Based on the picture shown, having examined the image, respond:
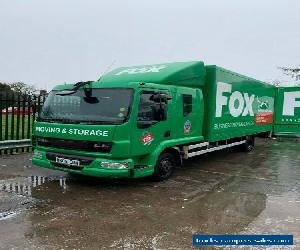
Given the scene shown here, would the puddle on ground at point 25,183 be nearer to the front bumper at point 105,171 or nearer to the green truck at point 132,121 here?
the green truck at point 132,121

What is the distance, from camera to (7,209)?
5.46 meters

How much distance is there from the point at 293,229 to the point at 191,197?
6.57 ft

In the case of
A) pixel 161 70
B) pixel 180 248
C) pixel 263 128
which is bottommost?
pixel 180 248

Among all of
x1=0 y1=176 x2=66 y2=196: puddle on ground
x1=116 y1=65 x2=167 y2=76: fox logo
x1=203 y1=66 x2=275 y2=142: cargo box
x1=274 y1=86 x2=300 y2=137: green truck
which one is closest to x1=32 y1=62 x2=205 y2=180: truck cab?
x1=116 y1=65 x2=167 y2=76: fox logo

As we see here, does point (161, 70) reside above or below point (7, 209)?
above

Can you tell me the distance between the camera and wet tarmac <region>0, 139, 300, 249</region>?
14.7 feet

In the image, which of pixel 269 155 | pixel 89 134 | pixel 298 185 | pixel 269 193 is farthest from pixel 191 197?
pixel 269 155

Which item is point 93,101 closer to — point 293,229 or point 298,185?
point 293,229

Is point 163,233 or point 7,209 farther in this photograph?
point 7,209

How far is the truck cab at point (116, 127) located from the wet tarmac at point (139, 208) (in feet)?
1.69

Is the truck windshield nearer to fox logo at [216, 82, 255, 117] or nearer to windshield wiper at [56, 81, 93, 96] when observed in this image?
windshield wiper at [56, 81, 93, 96]

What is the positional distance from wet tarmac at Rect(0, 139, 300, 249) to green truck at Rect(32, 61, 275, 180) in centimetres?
52

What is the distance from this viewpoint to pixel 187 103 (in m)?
8.12

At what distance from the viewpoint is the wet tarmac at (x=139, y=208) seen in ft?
14.7
